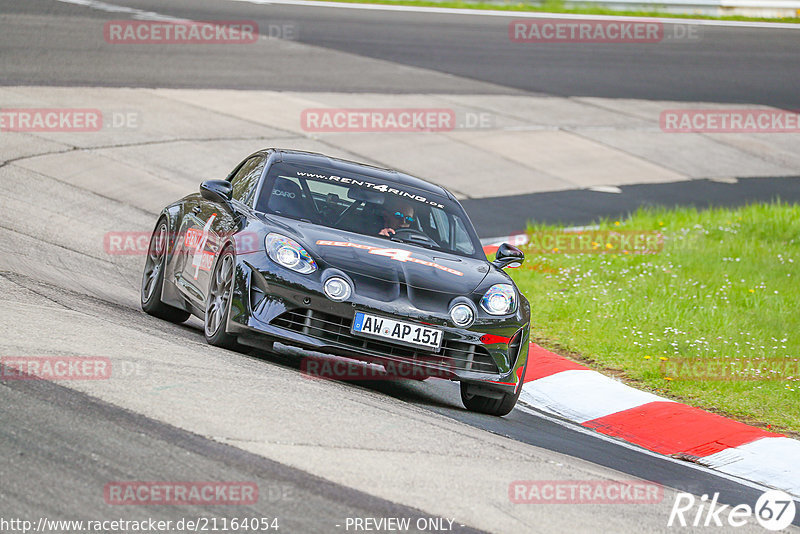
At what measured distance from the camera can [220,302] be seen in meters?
7.55

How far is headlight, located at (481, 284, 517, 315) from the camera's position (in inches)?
293

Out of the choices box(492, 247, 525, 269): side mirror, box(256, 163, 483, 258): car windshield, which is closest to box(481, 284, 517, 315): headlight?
box(492, 247, 525, 269): side mirror

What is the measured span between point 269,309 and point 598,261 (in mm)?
6630

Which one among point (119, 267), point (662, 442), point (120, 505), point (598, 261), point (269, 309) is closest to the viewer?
point (120, 505)

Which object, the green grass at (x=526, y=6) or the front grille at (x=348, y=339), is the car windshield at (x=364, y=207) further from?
the green grass at (x=526, y=6)

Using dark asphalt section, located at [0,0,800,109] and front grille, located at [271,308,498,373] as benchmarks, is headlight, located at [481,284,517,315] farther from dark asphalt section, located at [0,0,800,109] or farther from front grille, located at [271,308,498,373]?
dark asphalt section, located at [0,0,800,109]

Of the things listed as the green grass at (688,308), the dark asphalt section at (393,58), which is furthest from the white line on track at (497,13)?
the green grass at (688,308)

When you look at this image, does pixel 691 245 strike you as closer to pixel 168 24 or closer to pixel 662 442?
pixel 662 442

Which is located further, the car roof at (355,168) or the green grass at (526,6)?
A: the green grass at (526,6)

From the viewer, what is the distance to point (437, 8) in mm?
30453

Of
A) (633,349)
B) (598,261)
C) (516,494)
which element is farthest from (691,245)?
(516,494)

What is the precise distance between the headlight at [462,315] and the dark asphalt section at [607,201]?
7098 mm

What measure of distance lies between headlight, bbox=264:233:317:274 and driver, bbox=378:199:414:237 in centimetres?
94

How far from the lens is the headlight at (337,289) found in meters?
7.04
